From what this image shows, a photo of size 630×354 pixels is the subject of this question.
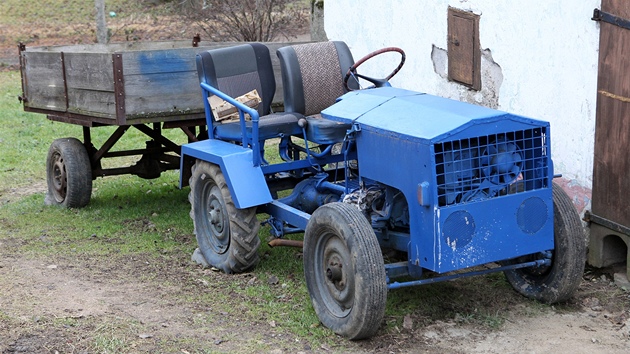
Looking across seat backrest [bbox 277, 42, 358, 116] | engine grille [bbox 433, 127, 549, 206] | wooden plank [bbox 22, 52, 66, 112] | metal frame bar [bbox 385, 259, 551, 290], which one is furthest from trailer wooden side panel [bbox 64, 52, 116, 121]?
engine grille [bbox 433, 127, 549, 206]

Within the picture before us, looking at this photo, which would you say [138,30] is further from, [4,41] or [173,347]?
[173,347]

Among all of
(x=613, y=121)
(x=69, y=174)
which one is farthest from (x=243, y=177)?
(x=69, y=174)

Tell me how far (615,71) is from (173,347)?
342 centimetres

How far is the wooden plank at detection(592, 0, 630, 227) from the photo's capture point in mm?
5906

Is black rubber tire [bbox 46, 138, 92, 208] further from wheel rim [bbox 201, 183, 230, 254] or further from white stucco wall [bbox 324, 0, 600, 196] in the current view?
white stucco wall [bbox 324, 0, 600, 196]

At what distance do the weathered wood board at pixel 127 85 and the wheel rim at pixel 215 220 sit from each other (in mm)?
1216

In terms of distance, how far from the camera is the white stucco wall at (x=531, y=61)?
6301mm

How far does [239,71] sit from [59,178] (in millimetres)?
2828

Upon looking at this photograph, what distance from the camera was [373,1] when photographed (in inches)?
345

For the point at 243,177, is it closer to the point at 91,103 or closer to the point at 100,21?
the point at 91,103

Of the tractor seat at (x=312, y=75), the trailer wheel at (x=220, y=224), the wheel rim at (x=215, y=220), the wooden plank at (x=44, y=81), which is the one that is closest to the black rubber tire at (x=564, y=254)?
the tractor seat at (x=312, y=75)

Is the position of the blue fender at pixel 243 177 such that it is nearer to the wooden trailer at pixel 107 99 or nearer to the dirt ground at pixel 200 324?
the dirt ground at pixel 200 324

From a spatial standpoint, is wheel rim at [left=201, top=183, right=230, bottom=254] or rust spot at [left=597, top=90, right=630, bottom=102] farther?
wheel rim at [left=201, top=183, right=230, bottom=254]

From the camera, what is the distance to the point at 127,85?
759 centimetres
